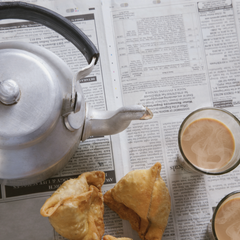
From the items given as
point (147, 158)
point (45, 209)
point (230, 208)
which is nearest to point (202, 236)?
point (230, 208)

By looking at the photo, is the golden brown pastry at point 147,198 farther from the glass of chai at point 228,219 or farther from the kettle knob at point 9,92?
the kettle knob at point 9,92

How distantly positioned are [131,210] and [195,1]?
558 millimetres

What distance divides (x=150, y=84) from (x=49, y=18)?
0.99 ft

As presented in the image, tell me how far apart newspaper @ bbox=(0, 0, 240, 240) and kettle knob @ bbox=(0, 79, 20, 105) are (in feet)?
0.90

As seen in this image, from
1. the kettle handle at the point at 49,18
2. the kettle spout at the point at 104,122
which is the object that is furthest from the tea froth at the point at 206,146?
the kettle handle at the point at 49,18

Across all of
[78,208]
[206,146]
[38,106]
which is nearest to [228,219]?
[206,146]

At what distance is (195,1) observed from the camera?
65 cm

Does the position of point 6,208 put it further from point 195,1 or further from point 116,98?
point 195,1

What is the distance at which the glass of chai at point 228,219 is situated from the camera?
525mm

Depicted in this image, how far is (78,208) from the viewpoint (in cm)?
46

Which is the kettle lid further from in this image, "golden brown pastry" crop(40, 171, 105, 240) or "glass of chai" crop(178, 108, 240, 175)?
"glass of chai" crop(178, 108, 240, 175)

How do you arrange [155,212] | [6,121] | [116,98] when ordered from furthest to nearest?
1. [116,98]
2. [155,212]
3. [6,121]

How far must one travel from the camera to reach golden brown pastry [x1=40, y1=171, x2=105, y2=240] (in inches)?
17.9

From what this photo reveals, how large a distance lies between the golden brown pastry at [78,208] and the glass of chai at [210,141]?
0.67ft
